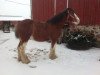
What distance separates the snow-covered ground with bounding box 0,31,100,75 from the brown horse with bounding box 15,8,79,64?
0.17 m

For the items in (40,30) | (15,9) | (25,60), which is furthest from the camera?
(15,9)

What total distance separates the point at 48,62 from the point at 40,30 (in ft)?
1.45

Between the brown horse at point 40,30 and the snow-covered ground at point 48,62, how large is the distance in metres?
0.17

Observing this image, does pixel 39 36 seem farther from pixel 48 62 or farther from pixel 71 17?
pixel 71 17

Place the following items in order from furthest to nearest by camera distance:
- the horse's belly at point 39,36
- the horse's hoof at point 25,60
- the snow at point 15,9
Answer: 1. the snow at point 15,9
2. the horse's belly at point 39,36
3. the horse's hoof at point 25,60

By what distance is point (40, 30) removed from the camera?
3549 mm

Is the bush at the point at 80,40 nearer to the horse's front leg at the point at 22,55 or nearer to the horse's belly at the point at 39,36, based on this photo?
the horse's belly at the point at 39,36

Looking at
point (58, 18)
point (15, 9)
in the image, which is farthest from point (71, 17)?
point (15, 9)

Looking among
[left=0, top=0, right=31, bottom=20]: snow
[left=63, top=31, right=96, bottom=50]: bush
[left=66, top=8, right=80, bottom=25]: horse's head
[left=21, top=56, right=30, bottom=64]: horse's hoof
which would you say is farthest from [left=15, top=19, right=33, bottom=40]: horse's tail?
[left=0, top=0, right=31, bottom=20]: snow

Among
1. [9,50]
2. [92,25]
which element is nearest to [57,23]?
[9,50]

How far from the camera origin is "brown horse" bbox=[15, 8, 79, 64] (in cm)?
347

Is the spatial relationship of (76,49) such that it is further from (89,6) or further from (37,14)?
(37,14)

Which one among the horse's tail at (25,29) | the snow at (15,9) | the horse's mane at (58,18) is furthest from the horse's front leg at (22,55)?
the snow at (15,9)

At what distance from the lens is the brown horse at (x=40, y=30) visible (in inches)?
137
